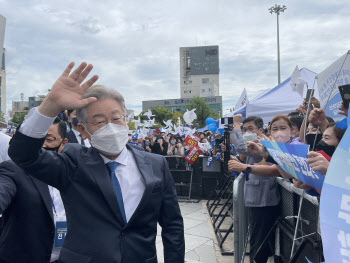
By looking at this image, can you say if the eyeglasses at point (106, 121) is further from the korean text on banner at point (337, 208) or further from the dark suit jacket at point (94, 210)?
the korean text on banner at point (337, 208)

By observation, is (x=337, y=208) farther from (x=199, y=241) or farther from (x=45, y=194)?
(x=199, y=241)

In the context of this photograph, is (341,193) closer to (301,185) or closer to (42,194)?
(301,185)

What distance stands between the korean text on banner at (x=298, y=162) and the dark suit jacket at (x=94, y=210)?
33.7 inches

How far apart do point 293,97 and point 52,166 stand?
22.7ft

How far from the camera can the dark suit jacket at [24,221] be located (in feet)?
6.65

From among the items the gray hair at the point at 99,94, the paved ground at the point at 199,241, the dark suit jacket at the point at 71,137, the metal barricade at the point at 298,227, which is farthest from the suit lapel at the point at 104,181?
the paved ground at the point at 199,241

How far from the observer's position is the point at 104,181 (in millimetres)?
1638

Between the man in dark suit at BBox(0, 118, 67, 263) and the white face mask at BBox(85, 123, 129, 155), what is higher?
the white face mask at BBox(85, 123, 129, 155)

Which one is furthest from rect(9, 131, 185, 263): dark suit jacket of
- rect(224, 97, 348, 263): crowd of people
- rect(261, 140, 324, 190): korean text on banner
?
rect(224, 97, 348, 263): crowd of people

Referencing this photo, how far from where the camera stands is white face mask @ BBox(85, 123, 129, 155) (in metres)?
1.70

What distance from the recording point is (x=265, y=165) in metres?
3.53

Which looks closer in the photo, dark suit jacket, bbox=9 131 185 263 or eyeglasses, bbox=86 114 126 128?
dark suit jacket, bbox=9 131 185 263

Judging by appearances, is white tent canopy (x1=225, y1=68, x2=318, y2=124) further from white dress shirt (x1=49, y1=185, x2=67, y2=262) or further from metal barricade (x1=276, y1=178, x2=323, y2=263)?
white dress shirt (x1=49, y1=185, x2=67, y2=262)

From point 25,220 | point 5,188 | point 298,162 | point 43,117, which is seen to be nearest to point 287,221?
point 298,162
